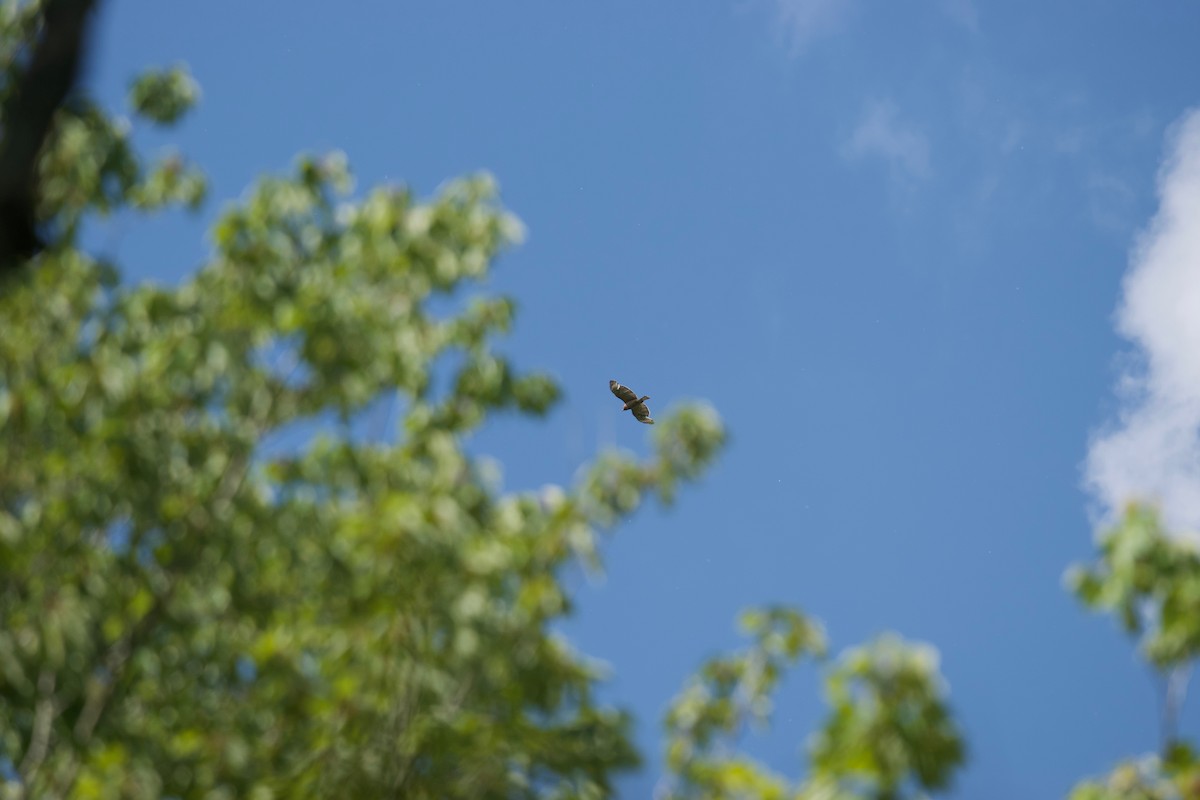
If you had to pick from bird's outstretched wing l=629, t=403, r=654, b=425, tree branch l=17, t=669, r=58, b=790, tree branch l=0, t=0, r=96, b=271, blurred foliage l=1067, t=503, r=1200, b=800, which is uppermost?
bird's outstretched wing l=629, t=403, r=654, b=425

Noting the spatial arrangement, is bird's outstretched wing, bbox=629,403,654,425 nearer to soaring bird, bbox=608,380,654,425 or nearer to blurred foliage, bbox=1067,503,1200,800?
soaring bird, bbox=608,380,654,425

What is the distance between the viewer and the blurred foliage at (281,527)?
23.8 ft

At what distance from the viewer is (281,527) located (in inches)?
312

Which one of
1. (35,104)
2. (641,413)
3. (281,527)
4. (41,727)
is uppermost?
(641,413)

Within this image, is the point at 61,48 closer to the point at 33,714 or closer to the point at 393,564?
the point at 393,564

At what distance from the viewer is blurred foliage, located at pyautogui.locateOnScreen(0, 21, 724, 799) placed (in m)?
7.25

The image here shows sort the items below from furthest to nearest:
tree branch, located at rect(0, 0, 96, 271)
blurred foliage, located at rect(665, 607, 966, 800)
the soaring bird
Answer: the soaring bird
blurred foliage, located at rect(665, 607, 966, 800)
tree branch, located at rect(0, 0, 96, 271)

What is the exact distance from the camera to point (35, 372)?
27.1 ft

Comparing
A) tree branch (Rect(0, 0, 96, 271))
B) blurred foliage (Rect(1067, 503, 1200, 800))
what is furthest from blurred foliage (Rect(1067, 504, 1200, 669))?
tree branch (Rect(0, 0, 96, 271))

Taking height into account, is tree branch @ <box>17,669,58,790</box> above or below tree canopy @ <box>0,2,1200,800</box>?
below

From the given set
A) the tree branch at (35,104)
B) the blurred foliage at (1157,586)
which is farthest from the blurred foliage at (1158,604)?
the tree branch at (35,104)

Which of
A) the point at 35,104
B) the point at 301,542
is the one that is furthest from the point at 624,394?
the point at 35,104

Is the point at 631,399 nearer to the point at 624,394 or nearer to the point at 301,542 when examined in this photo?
the point at 624,394

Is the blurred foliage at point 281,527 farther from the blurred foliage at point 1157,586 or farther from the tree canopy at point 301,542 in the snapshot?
the blurred foliage at point 1157,586
